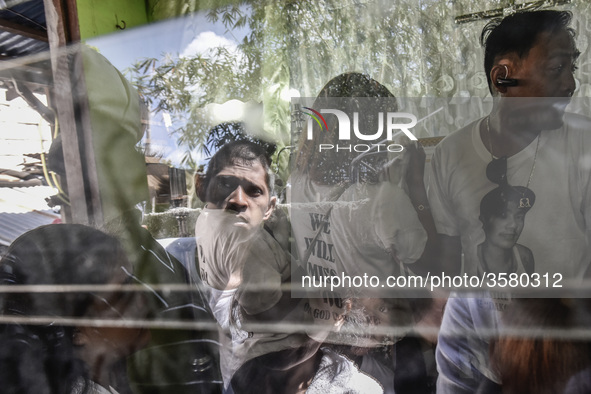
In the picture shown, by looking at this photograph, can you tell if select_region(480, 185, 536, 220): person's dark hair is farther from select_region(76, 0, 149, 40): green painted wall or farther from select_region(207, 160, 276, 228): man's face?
select_region(76, 0, 149, 40): green painted wall

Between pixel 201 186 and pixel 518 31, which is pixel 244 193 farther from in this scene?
pixel 518 31

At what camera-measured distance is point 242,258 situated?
5.36 feet

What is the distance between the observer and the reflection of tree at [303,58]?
Result: 4.42 ft

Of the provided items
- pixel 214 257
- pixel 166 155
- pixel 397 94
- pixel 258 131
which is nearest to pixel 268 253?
pixel 214 257

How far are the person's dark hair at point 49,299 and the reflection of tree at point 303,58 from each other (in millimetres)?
752

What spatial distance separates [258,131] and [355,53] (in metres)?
0.57

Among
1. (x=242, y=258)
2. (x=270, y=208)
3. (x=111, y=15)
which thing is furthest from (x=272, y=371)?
(x=111, y=15)

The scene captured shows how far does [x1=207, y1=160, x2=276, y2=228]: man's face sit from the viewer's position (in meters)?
1.60

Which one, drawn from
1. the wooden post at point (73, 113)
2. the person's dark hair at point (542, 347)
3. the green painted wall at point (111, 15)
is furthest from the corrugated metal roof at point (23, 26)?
the person's dark hair at point (542, 347)

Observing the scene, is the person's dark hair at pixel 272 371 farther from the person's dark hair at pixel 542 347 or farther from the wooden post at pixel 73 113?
the wooden post at pixel 73 113

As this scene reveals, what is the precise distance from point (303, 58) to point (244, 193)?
70 cm

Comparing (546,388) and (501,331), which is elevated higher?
(501,331)

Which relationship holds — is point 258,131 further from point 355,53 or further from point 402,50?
point 402,50

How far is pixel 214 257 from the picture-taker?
66.1 inches
